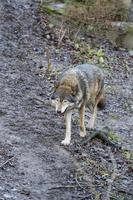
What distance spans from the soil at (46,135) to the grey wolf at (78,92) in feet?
1.15

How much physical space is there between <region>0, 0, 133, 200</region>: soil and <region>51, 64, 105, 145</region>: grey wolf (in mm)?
352

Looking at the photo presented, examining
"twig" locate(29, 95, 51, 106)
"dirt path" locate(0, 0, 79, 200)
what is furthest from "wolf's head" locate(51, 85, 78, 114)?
"twig" locate(29, 95, 51, 106)

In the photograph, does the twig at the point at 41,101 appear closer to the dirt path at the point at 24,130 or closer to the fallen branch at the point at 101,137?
the dirt path at the point at 24,130

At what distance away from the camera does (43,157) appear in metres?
6.95

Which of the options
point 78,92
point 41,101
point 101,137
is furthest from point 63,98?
point 41,101

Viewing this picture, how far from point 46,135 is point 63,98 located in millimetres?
1009

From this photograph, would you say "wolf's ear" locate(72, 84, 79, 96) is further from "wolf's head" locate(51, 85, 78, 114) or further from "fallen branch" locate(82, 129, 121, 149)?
"fallen branch" locate(82, 129, 121, 149)

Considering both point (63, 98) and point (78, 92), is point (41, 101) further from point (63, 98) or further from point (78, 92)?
point (63, 98)

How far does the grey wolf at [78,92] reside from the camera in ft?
22.8

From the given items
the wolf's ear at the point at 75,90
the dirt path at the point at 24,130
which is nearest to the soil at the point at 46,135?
the dirt path at the point at 24,130

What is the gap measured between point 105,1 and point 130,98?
12.6 ft

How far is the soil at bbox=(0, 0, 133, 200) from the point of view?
625 cm

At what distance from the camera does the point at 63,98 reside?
22.7 ft

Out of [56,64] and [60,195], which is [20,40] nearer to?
[56,64]
